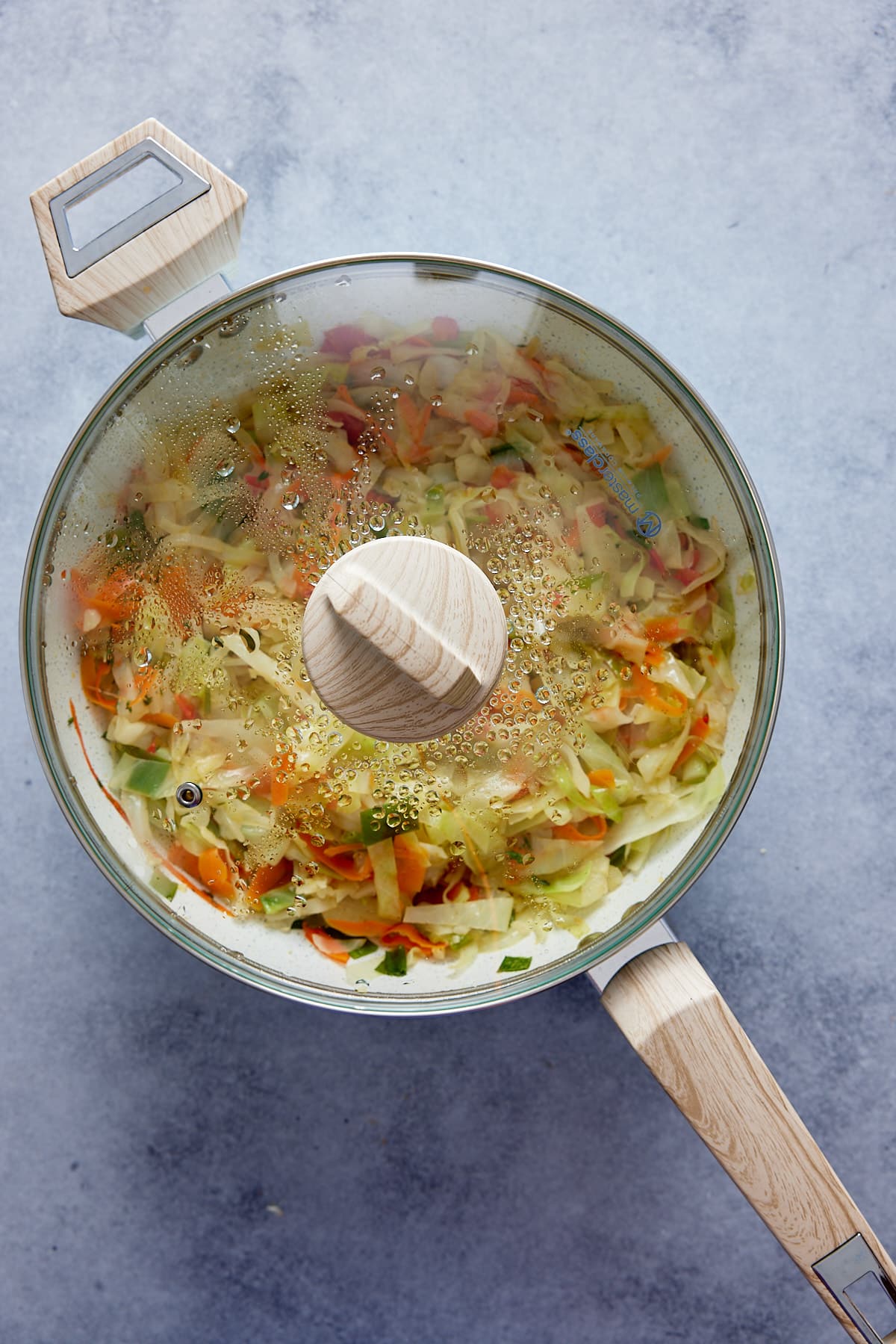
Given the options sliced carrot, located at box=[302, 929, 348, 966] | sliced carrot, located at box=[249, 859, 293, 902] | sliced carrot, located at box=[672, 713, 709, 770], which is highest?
sliced carrot, located at box=[672, 713, 709, 770]

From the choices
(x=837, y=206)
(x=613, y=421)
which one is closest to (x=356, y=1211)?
(x=613, y=421)

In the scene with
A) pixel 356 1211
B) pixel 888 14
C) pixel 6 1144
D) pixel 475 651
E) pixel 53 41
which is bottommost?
pixel 6 1144

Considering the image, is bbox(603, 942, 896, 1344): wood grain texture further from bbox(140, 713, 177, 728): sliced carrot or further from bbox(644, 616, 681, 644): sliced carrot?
bbox(140, 713, 177, 728): sliced carrot

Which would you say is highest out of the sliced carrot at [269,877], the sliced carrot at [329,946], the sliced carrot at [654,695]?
the sliced carrot at [654,695]

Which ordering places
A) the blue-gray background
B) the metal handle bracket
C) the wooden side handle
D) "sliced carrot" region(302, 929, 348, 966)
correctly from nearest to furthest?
the wooden side handle < the metal handle bracket < "sliced carrot" region(302, 929, 348, 966) < the blue-gray background

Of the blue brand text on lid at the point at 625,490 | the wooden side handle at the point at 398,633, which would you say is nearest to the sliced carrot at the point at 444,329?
the blue brand text on lid at the point at 625,490

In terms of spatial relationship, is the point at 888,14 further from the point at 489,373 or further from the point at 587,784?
the point at 587,784

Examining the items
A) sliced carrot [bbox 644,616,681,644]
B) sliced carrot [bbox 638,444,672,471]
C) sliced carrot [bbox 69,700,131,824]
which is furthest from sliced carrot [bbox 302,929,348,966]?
sliced carrot [bbox 638,444,672,471]

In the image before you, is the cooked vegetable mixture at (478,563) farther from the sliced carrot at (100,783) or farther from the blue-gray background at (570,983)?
the blue-gray background at (570,983)
